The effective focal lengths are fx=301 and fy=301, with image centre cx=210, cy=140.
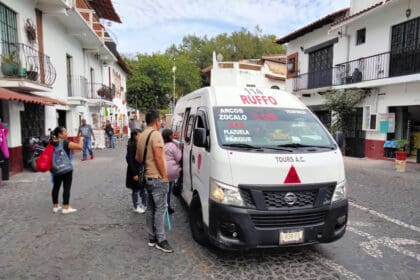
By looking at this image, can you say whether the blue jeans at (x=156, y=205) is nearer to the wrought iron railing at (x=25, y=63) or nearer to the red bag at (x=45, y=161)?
the red bag at (x=45, y=161)

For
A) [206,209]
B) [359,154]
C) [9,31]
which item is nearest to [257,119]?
[206,209]

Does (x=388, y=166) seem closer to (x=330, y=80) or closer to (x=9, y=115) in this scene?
(x=330, y=80)

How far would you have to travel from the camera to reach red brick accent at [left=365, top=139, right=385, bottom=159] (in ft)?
44.9

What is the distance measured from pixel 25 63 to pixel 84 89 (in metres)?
7.29

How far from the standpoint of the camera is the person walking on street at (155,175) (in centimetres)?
398

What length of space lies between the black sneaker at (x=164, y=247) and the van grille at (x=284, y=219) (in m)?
1.38

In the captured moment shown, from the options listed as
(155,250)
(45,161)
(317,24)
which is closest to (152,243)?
(155,250)

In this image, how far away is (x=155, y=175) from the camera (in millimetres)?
3998

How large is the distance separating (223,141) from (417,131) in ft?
45.5

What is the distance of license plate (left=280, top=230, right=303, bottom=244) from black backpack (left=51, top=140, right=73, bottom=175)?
405cm

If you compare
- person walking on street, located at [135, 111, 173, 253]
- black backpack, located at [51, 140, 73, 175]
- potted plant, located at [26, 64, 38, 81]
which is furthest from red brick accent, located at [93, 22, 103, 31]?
person walking on street, located at [135, 111, 173, 253]

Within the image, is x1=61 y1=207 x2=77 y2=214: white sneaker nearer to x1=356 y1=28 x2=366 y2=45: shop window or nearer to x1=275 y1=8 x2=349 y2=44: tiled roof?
x1=356 y1=28 x2=366 y2=45: shop window

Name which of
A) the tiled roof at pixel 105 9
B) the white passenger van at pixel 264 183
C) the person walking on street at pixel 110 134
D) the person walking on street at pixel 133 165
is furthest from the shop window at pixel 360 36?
the tiled roof at pixel 105 9

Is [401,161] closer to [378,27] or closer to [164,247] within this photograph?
[378,27]
